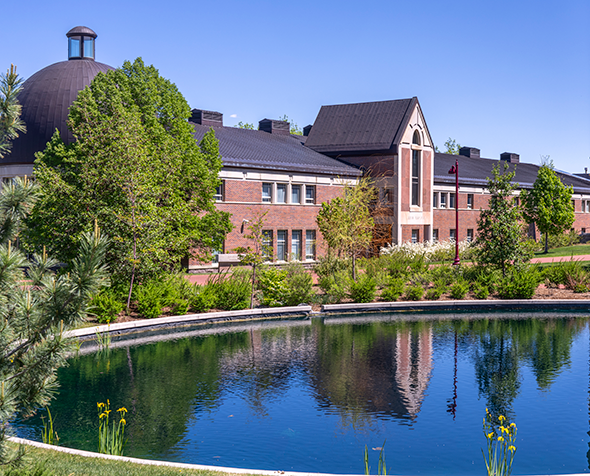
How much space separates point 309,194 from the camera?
44000 mm

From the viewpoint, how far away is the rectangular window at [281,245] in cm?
4156

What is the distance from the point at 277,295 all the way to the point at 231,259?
40.8ft

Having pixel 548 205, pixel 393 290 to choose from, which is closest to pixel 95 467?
pixel 393 290

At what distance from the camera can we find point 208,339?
64.9 feet

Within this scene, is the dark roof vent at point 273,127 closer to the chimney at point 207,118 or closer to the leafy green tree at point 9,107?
the chimney at point 207,118

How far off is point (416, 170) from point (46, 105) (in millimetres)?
28023

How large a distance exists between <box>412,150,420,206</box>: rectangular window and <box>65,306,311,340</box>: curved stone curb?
27.4 meters

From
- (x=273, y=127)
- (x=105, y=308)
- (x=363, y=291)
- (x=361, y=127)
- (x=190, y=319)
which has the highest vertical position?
→ (x=273, y=127)

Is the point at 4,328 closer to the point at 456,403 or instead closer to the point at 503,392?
the point at 456,403

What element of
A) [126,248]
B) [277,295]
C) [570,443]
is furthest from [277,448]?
[277,295]

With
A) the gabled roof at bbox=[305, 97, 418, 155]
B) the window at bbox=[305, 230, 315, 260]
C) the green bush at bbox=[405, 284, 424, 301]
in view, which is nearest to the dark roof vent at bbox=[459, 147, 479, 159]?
the gabled roof at bbox=[305, 97, 418, 155]

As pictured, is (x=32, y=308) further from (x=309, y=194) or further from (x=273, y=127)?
(x=273, y=127)

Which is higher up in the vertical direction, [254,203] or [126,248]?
[254,203]

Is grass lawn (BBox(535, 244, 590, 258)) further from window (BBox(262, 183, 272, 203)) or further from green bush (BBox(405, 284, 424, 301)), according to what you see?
green bush (BBox(405, 284, 424, 301))
